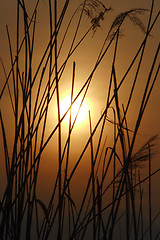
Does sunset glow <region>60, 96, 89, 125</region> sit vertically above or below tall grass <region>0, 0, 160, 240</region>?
above

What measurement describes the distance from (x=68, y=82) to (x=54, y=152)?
1.80 feet

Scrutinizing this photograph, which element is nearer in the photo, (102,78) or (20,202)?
(20,202)

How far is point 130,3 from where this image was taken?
9.25ft

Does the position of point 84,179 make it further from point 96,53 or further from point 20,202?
point 20,202

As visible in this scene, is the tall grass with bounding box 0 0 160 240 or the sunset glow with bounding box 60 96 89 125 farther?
the sunset glow with bounding box 60 96 89 125

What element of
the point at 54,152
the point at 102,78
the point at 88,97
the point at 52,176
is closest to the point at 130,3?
the point at 102,78

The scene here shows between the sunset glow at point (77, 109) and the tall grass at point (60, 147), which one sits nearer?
the tall grass at point (60, 147)

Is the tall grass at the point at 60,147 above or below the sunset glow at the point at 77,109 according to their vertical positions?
below

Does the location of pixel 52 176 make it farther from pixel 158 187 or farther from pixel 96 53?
pixel 96 53

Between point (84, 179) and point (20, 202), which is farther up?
point (84, 179)

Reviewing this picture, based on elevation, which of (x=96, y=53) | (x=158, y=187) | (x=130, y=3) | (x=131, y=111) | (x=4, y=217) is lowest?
(x=4, y=217)

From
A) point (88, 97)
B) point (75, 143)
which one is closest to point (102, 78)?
point (88, 97)

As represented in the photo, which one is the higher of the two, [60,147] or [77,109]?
[77,109]

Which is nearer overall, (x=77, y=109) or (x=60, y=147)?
(x=60, y=147)
